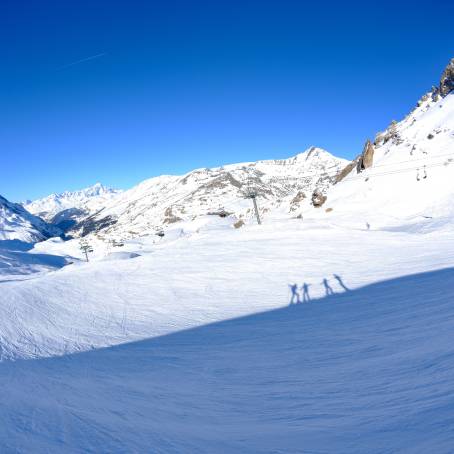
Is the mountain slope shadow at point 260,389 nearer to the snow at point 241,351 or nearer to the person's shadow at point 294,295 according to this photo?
the snow at point 241,351

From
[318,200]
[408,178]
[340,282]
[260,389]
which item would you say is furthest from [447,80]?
[260,389]

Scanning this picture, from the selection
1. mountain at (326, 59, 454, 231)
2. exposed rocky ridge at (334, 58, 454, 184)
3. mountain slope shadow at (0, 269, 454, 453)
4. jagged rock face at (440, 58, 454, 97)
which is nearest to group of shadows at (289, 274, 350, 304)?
mountain slope shadow at (0, 269, 454, 453)

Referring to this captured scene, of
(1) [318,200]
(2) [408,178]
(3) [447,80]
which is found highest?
(3) [447,80]

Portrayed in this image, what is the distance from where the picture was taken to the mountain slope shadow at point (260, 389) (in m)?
4.21

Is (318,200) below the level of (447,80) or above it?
below

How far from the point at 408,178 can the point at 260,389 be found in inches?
1494

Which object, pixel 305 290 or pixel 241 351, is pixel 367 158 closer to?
pixel 305 290

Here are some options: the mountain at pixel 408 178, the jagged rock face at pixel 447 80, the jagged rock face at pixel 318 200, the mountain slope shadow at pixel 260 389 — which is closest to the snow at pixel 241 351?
the mountain slope shadow at pixel 260 389

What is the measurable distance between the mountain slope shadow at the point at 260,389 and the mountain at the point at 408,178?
1947cm

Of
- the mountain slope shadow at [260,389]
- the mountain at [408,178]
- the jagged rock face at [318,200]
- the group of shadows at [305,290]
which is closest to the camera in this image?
the mountain slope shadow at [260,389]

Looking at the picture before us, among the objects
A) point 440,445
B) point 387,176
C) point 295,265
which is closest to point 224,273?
point 295,265

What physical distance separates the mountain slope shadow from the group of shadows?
6.84 ft

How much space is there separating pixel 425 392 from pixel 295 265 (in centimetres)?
1151

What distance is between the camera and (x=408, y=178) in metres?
36.7
